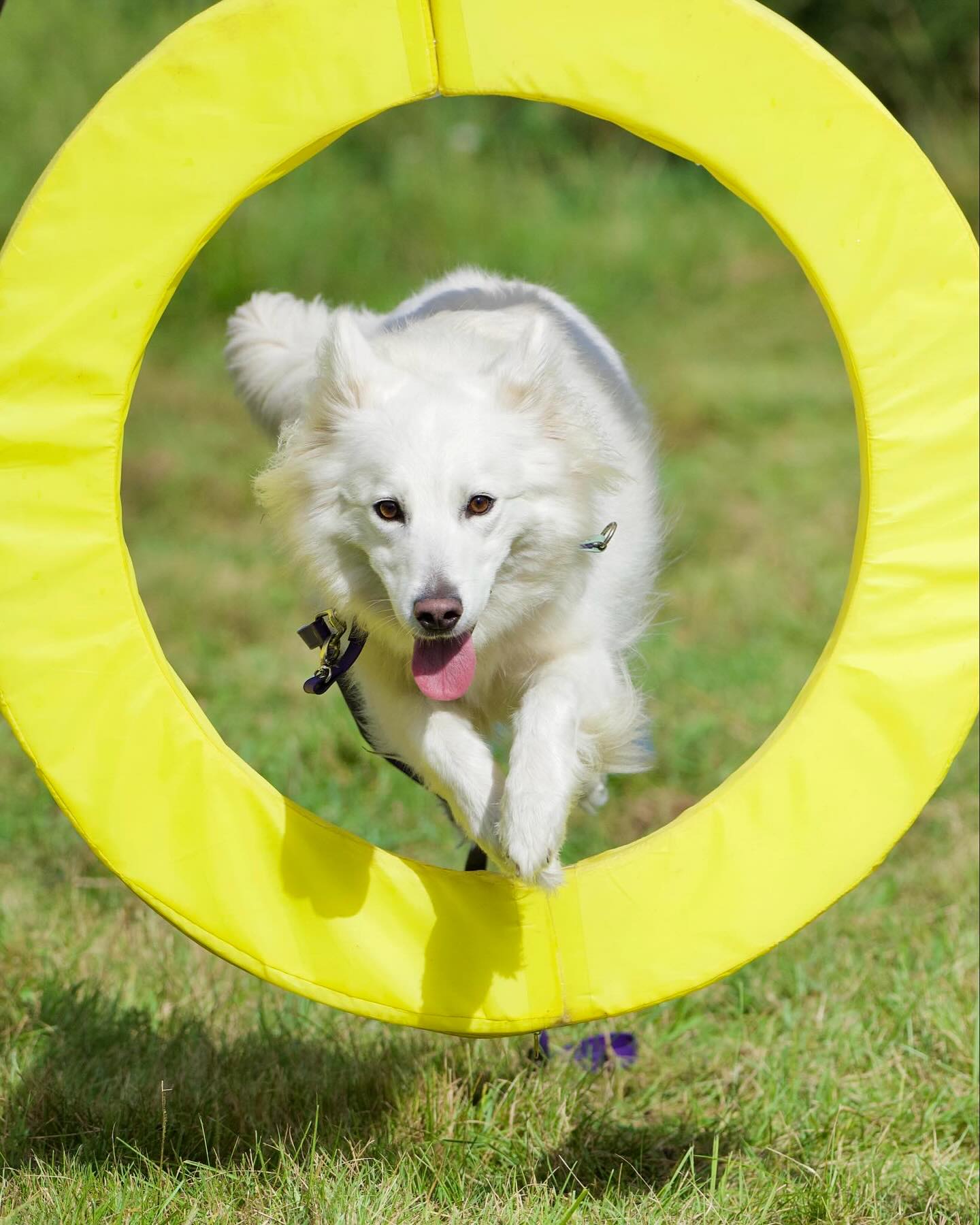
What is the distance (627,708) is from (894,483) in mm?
887

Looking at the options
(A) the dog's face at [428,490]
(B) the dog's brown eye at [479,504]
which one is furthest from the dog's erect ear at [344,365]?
(B) the dog's brown eye at [479,504]

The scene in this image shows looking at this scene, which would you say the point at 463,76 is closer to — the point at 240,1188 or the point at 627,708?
the point at 627,708

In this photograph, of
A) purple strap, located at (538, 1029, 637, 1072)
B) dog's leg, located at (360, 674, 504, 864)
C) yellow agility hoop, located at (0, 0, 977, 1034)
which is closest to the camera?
yellow agility hoop, located at (0, 0, 977, 1034)

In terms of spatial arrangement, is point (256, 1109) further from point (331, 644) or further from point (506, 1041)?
point (331, 644)

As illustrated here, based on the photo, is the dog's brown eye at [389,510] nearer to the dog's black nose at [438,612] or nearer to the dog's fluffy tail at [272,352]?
the dog's black nose at [438,612]

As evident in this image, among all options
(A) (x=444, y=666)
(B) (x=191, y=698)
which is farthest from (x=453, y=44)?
(B) (x=191, y=698)

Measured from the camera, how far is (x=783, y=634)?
6984 mm

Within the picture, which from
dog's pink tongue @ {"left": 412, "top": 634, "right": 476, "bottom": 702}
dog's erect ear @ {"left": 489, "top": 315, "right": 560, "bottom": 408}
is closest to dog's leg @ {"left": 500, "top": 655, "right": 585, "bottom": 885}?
dog's pink tongue @ {"left": 412, "top": 634, "right": 476, "bottom": 702}

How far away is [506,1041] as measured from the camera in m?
3.81

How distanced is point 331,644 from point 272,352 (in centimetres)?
128

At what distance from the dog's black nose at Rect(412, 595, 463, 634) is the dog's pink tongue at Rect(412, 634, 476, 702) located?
6.5 inches

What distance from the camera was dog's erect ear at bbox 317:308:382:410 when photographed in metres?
3.25

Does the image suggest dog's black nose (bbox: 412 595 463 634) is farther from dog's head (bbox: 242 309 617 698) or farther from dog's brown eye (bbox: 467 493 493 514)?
dog's brown eye (bbox: 467 493 493 514)

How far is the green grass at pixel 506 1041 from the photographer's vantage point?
312 centimetres
